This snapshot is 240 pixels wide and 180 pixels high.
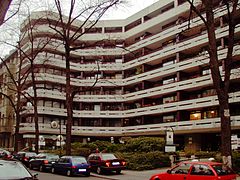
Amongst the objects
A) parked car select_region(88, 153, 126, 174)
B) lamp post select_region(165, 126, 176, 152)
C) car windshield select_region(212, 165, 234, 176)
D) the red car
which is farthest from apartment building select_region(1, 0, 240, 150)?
car windshield select_region(212, 165, 234, 176)

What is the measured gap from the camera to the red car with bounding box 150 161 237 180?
12609mm

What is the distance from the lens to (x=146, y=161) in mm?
27094

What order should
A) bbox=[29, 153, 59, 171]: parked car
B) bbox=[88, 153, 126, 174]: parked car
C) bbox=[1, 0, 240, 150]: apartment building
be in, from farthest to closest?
bbox=[1, 0, 240, 150]: apartment building < bbox=[29, 153, 59, 171]: parked car < bbox=[88, 153, 126, 174]: parked car

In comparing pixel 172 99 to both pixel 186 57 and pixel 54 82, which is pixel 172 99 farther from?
pixel 54 82

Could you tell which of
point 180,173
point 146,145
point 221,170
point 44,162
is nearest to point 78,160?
A: point 44,162

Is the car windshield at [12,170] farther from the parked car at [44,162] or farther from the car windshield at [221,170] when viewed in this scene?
the parked car at [44,162]

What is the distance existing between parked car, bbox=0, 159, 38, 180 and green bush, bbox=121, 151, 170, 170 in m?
17.5

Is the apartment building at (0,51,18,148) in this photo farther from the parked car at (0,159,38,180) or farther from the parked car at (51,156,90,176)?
the parked car at (0,159,38,180)

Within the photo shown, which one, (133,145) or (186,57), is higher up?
(186,57)

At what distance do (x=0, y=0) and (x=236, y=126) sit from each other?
3432 cm

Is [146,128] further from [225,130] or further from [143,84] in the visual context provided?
[225,130]

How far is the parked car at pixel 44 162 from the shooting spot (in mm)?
27056

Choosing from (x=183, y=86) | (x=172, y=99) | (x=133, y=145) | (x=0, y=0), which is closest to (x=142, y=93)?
(x=172, y=99)

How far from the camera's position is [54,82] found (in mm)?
59375
